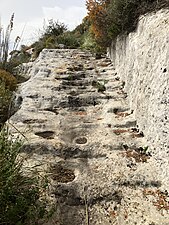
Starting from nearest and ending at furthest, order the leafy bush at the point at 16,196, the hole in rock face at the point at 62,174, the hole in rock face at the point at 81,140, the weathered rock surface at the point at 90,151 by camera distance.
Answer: the leafy bush at the point at 16,196 < the weathered rock surface at the point at 90,151 < the hole in rock face at the point at 62,174 < the hole in rock face at the point at 81,140

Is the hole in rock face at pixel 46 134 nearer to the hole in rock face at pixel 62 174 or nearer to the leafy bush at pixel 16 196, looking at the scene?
the hole in rock face at pixel 62 174

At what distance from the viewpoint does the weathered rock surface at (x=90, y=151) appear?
2.93 metres

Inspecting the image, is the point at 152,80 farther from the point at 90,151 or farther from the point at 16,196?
the point at 16,196

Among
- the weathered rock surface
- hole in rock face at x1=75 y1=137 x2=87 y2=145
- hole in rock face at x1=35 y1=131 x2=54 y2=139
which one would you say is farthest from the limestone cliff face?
hole in rock face at x1=35 y1=131 x2=54 y2=139

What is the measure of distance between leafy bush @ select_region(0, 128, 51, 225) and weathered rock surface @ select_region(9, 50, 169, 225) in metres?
0.24

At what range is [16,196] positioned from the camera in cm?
248

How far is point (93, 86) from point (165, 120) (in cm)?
303

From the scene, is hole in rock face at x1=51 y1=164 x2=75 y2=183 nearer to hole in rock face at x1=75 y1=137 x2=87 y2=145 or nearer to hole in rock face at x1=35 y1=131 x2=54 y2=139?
Result: hole in rock face at x1=75 y1=137 x2=87 y2=145

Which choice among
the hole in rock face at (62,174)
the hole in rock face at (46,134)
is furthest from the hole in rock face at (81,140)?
the hole in rock face at (62,174)

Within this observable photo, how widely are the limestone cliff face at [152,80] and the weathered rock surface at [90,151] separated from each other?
19 cm

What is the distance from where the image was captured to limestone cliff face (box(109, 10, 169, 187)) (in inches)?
134

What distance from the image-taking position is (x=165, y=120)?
3340 millimetres

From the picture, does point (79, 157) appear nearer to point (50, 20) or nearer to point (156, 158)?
point (156, 158)

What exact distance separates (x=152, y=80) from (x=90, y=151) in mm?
1178
